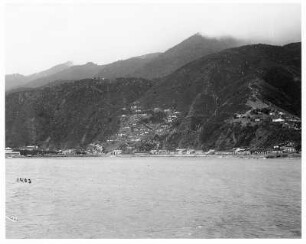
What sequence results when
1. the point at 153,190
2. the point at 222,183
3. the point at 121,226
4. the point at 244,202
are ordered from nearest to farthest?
the point at 121,226, the point at 244,202, the point at 153,190, the point at 222,183

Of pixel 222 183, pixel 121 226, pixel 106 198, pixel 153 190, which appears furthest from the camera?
pixel 222 183
